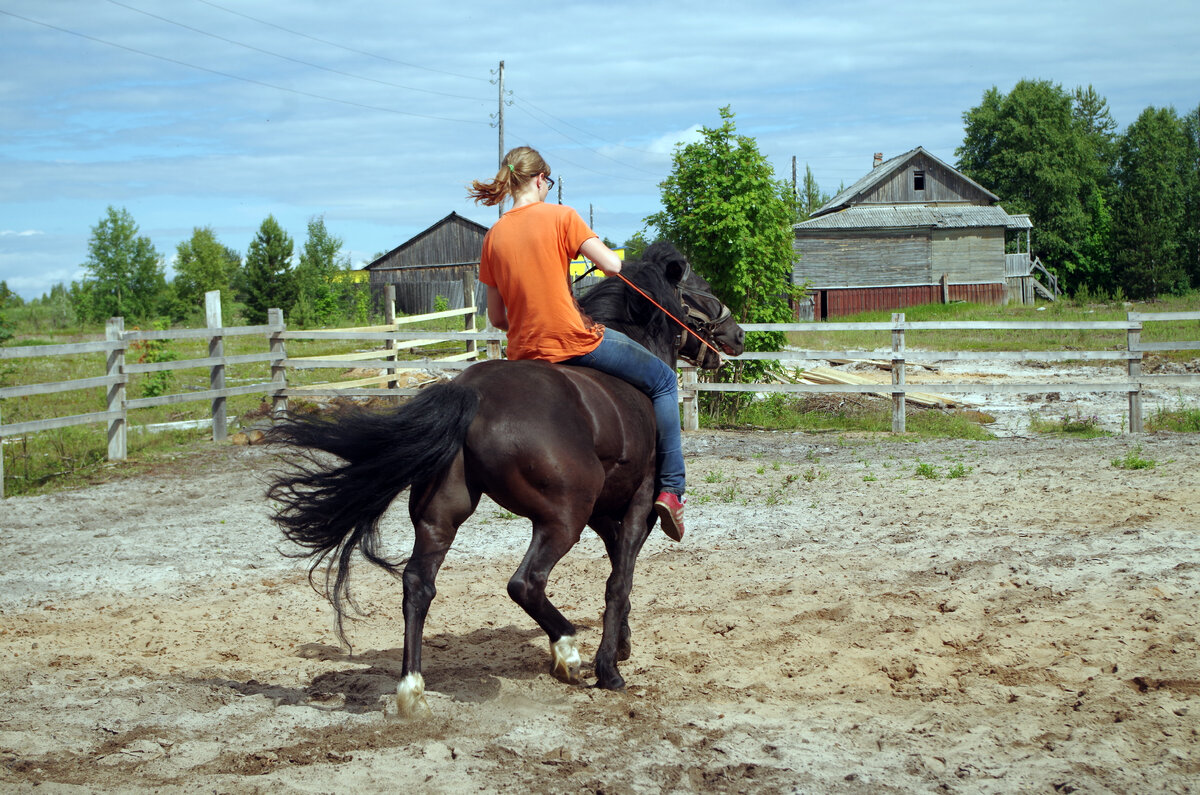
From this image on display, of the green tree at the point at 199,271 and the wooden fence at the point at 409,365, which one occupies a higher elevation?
the green tree at the point at 199,271

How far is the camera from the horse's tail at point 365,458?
3.73 meters

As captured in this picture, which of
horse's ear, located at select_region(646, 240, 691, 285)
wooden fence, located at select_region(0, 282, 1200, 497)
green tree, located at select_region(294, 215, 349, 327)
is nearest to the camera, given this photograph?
horse's ear, located at select_region(646, 240, 691, 285)

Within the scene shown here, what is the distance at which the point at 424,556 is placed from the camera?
147 inches

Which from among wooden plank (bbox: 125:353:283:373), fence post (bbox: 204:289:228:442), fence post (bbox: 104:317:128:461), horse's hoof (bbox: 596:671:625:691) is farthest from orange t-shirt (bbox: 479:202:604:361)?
fence post (bbox: 204:289:228:442)

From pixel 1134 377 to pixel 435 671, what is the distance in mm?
11264

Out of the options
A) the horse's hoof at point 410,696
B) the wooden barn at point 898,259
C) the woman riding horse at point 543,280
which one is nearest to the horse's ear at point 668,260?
the woman riding horse at point 543,280

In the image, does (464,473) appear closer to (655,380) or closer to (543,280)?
(543,280)

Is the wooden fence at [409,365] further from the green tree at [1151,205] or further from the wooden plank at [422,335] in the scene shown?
the green tree at [1151,205]

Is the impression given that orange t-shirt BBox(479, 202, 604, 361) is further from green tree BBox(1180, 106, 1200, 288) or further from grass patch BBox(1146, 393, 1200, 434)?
green tree BBox(1180, 106, 1200, 288)

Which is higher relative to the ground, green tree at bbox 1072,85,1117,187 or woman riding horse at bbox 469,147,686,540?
green tree at bbox 1072,85,1117,187

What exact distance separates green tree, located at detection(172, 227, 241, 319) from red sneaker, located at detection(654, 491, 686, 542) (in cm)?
5449

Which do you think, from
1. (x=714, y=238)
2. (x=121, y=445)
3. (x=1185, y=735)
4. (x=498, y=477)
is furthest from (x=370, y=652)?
(x=714, y=238)

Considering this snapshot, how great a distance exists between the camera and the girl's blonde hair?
4.20 meters

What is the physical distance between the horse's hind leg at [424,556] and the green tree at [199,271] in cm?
5484
